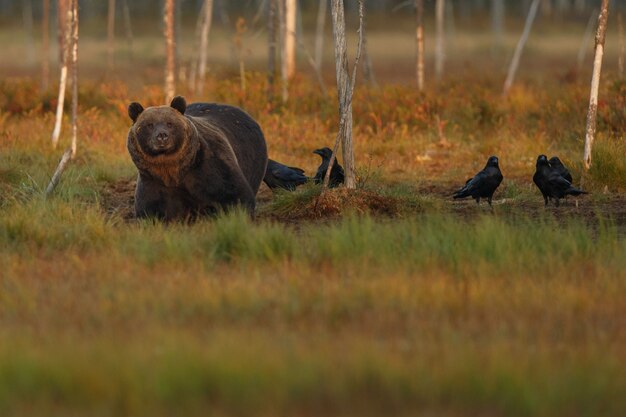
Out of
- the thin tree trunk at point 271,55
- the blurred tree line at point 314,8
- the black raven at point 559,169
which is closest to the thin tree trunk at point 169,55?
the thin tree trunk at point 271,55

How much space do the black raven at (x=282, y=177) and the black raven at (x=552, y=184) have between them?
319 cm

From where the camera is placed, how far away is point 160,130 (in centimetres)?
1110

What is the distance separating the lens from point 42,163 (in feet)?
53.0

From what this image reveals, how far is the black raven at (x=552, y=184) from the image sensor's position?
1213 centimetres

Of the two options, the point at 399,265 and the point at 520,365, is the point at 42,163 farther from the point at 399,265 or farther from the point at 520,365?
the point at 520,365

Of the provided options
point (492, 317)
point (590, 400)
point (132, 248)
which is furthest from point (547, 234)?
point (590, 400)

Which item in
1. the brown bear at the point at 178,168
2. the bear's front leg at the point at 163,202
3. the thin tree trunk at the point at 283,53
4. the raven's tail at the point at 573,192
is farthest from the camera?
the thin tree trunk at the point at 283,53

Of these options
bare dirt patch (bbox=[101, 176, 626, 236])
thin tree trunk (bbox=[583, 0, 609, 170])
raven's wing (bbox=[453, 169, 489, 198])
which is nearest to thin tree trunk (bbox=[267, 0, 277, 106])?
thin tree trunk (bbox=[583, 0, 609, 170])

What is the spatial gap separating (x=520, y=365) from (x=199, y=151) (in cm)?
659

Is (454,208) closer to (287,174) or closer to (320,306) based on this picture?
(287,174)

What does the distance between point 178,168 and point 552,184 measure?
13.7ft

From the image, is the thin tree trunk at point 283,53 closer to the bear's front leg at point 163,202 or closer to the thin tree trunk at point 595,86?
the thin tree trunk at point 595,86

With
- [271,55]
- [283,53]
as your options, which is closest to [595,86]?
[271,55]

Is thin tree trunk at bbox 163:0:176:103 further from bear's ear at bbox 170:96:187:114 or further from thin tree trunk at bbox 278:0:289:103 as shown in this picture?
bear's ear at bbox 170:96:187:114
